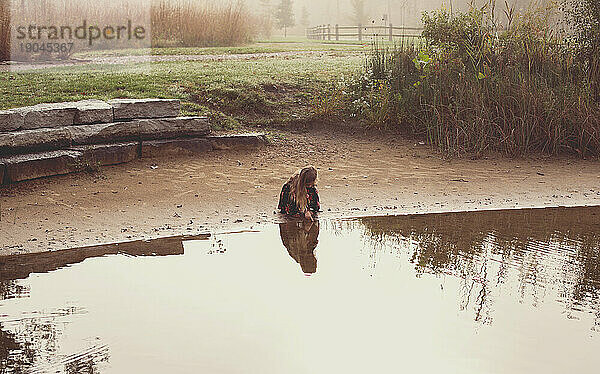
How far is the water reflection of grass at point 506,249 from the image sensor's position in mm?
4633

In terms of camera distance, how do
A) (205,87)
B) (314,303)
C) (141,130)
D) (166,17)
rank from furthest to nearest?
(166,17)
(205,87)
(141,130)
(314,303)

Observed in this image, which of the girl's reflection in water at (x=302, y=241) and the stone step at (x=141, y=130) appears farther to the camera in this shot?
the stone step at (x=141, y=130)

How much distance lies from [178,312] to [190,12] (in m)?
16.5

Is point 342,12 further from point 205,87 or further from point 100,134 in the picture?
point 100,134

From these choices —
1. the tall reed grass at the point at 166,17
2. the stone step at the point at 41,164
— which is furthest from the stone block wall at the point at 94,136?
the tall reed grass at the point at 166,17

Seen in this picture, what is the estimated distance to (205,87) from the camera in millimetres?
10688

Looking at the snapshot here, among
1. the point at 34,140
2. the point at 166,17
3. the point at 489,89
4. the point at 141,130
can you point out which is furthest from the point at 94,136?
the point at 166,17

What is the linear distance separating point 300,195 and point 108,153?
9.02 feet

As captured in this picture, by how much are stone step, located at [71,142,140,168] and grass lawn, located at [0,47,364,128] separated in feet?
5.15

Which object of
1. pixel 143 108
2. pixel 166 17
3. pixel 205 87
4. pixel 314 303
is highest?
pixel 166 17

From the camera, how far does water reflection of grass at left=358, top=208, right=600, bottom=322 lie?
15.2ft

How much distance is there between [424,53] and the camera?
10172 mm

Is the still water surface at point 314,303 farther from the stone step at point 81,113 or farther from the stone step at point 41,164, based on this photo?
the stone step at point 81,113

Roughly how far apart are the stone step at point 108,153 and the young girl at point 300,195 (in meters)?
2.49
